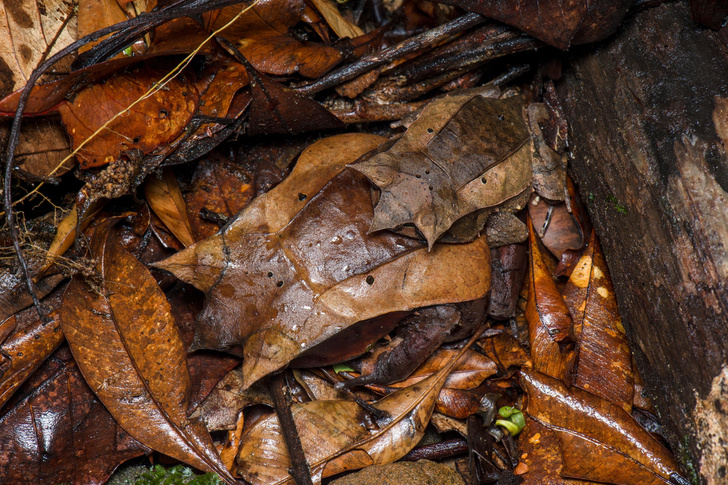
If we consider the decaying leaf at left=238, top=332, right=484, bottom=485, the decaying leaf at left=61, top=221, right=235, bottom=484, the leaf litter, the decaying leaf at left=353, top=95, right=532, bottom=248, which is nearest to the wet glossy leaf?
the leaf litter

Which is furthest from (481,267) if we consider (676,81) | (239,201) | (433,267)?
(239,201)

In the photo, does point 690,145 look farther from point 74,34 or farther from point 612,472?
point 74,34

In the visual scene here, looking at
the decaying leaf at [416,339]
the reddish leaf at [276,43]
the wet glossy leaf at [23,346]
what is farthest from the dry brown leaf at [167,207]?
the decaying leaf at [416,339]

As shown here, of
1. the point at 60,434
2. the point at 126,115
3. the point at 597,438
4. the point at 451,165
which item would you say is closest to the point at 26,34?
the point at 126,115

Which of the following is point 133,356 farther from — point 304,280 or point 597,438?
point 597,438

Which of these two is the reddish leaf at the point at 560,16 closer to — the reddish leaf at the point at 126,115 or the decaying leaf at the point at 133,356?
the reddish leaf at the point at 126,115

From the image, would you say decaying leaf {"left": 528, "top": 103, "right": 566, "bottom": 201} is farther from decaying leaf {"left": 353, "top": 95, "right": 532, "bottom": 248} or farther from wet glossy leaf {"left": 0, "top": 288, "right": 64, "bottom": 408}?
wet glossy leaf {"left": 0, "top": 288, "right": 64, "bottom": 408}

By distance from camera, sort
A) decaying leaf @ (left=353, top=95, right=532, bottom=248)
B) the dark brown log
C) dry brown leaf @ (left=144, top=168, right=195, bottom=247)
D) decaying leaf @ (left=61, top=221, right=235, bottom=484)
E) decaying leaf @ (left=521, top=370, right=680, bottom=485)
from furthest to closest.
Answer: dry brown leaf @ (left=144, top=168, right=195, bottom=247)
decaying leaf @ (left=61, top=221, right=235, bottom=484)
decaying leaf @ (left=521, top=370, right=680, bottom=485)
decaying leaf @ (left=353, top=95, right=532, bottom=248)
the dark brown log
